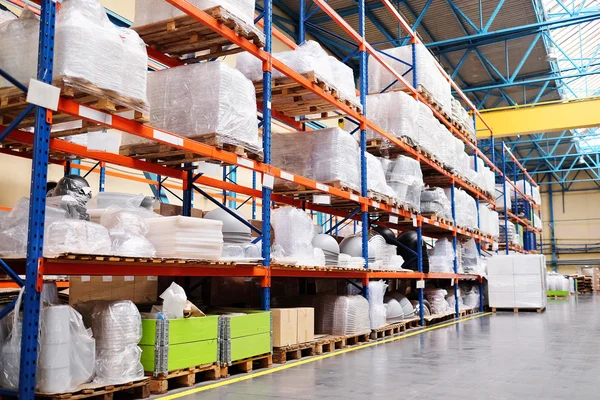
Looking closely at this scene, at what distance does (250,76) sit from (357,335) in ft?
12.5

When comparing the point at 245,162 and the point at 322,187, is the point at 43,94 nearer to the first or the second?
the point at 245,162

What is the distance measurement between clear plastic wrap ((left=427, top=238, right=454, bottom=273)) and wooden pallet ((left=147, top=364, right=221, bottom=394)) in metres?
7.78

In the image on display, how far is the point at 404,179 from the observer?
33.7 feet

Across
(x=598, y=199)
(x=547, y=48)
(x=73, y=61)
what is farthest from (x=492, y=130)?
(x=598, y=199)

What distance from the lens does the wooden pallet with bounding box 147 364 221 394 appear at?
4730 millimetres

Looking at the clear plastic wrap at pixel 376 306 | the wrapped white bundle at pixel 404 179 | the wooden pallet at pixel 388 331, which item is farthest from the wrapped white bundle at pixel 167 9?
the wooden pallet at pixel 388 331

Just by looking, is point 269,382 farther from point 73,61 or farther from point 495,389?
point 73,61

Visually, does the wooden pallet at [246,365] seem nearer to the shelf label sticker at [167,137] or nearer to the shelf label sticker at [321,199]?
the shelf label sticker at [167,137]

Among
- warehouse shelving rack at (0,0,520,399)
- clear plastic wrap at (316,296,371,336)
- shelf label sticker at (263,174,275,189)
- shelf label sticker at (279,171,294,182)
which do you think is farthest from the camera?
clear plastic wrap at (316,296,371,336)

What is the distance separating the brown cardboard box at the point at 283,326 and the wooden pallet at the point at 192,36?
2.99 metres

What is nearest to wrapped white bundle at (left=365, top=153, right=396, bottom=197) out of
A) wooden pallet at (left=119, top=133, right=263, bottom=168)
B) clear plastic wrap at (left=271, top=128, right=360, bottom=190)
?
clear plastic wrap at (left=271, top=128, right=360, bottom=190)

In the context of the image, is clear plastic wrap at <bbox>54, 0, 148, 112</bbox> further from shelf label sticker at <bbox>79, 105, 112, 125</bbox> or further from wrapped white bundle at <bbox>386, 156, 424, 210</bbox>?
wrapped white bundle at <bbox>386, 156, 424, 210</bbox>

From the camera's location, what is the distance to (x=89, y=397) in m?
4.30

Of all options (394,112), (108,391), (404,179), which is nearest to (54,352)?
(108,391)
